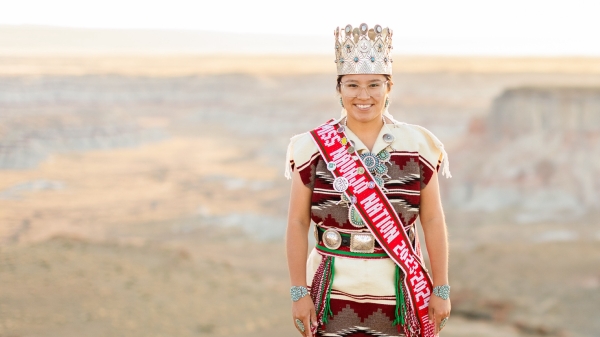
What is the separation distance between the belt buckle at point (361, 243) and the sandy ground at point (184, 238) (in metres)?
7.02

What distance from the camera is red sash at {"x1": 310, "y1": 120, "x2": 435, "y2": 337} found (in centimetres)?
284

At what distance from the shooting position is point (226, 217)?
2819cm

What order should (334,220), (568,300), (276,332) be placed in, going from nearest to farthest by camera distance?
(334,220) → (276,332) → (568,300)

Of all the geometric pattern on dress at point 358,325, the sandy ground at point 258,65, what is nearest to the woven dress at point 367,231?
the geometric pattern on dress at point 358,325

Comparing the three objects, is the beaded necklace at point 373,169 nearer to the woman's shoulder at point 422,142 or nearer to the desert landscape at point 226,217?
the woman's shoulder at point 422,142

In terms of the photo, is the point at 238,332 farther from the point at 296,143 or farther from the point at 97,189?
the point at 97,189

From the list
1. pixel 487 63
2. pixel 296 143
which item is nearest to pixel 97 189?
pixel 296 143

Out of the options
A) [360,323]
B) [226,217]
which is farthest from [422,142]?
[226,217]

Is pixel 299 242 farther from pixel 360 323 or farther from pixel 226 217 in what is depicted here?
pixel 226 217

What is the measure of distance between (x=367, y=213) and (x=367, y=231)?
0.08 meters

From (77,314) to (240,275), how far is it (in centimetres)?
511

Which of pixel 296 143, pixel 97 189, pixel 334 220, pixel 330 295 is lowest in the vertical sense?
pixel 97 189

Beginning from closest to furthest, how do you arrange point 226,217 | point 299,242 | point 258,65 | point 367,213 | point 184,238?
point 367,213, point 299,242, point 184,238, point 226,217, point 258,65

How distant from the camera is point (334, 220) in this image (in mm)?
2877
